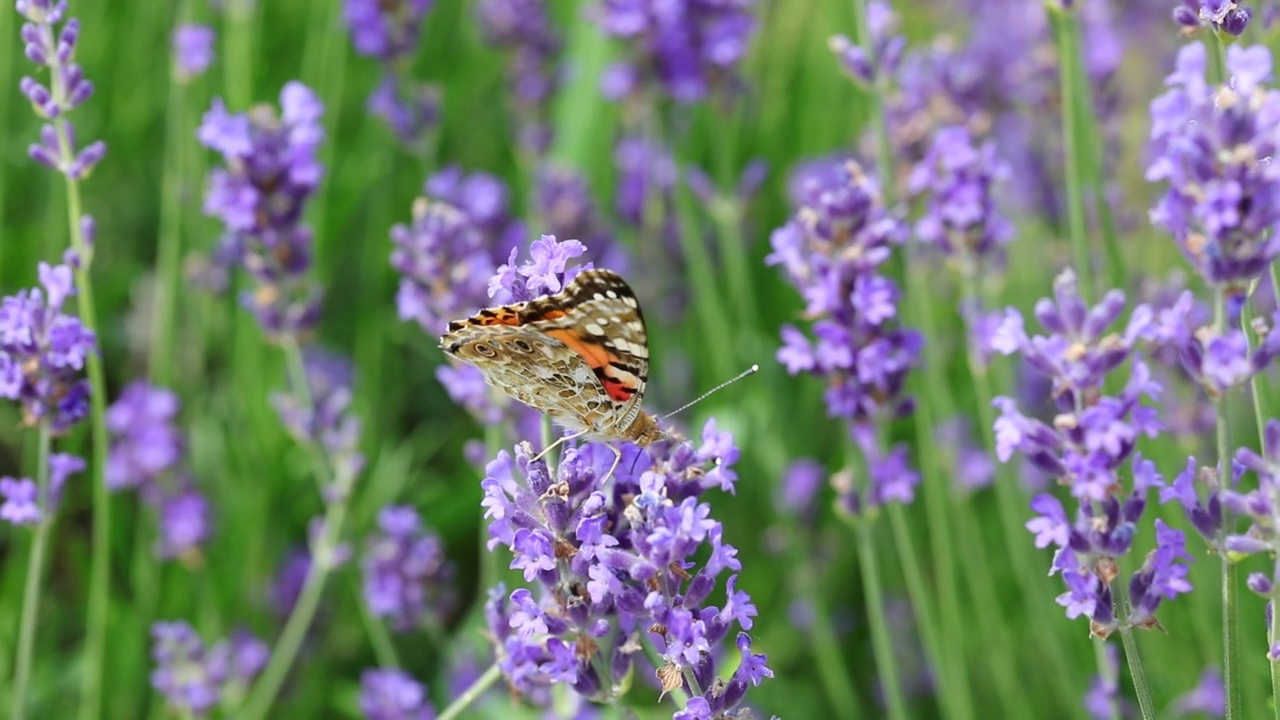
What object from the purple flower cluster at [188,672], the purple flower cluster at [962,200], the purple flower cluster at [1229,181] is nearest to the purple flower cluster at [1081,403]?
the purple flower cluster at [1229,181]

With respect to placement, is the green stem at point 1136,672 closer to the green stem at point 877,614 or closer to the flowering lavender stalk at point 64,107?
the green stem at point 877,614

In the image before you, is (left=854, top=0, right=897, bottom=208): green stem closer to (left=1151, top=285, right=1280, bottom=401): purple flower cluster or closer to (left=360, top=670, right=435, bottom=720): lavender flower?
(left=1151, top=285, right=1280, bottom=401): purple flower cluster

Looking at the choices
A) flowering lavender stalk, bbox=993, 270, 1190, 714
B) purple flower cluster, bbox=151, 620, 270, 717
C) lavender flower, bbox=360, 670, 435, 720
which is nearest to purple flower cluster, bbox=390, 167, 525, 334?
lavender flower, bbox=360, 670, 435, 720

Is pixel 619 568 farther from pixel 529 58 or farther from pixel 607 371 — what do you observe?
pixel 529 58

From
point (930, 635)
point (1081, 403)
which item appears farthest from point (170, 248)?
point (1081, 403)

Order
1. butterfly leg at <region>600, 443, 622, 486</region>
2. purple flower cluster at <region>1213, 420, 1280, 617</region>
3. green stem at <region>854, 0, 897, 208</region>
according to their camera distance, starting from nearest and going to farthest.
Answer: purple flower cluster at <region>1213, 420, 1280, 617</region> < butterfly leg at <region>600, 443, 622, 486</region> < green stem at <region>854, 0, 897, 208</region>

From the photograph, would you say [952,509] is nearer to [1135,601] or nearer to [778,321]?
[778,321]
